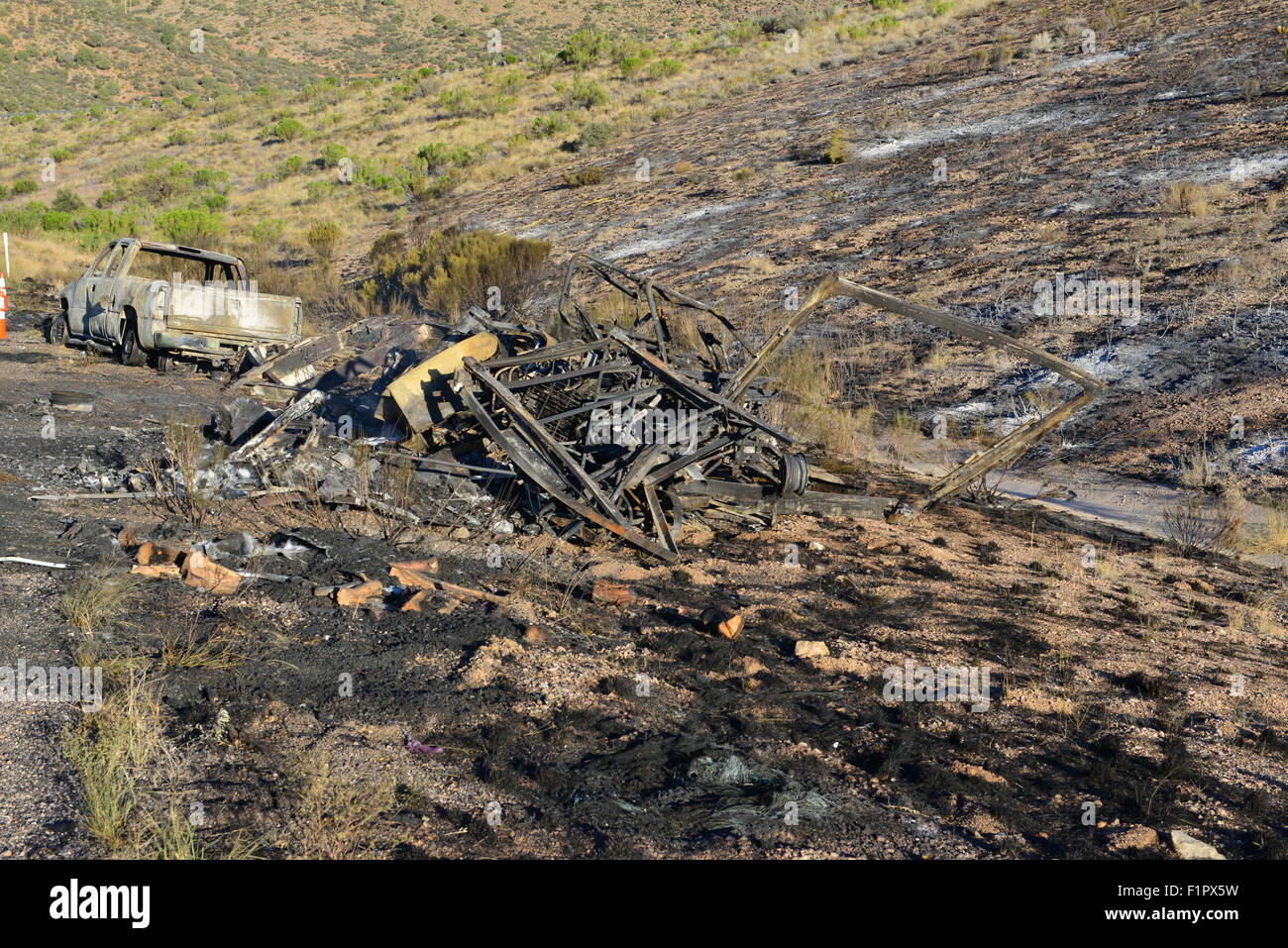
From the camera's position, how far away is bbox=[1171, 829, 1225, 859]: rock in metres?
4.12

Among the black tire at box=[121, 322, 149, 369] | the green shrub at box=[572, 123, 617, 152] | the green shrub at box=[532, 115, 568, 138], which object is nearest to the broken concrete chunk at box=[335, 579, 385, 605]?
the black tire at box=[121, 322, 149, 369]

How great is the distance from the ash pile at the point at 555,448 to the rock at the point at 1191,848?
3.88 meters

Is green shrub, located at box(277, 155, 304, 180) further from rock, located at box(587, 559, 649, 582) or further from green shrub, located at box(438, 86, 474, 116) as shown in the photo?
rock, located at box(587, 559, 649, 582)

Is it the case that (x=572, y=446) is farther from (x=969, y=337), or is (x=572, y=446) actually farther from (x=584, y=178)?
(x=584, y=178)

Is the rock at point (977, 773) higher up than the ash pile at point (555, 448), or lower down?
lower down

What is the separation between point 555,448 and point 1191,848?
486cm

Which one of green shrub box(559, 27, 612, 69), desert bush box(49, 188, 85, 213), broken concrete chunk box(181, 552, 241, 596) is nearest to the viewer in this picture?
broken concrete chunk box(181, 552, 241, 596)

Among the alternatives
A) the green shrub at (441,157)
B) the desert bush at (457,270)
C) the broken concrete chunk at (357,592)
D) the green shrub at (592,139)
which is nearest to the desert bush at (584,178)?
the green shrub at (592,139)

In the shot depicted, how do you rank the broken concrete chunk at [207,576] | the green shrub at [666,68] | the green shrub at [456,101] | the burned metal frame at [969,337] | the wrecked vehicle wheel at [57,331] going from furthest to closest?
1. the green shrub at [456,101]
2. the green shrub at [666,68]
3. the wrecked vehicle wheel at [57,331]
4. the burned metal frame at [969,337]
5. the broken concrete chunk at [207,576]

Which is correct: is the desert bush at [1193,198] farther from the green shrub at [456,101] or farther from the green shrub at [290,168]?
the green shrub at [290,168]

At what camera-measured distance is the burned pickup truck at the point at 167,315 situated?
12797mm

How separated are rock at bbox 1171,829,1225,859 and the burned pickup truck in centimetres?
1124

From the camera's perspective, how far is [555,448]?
7.53 m

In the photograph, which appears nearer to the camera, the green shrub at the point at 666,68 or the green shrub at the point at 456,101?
the green shrub at the point at 666,68
